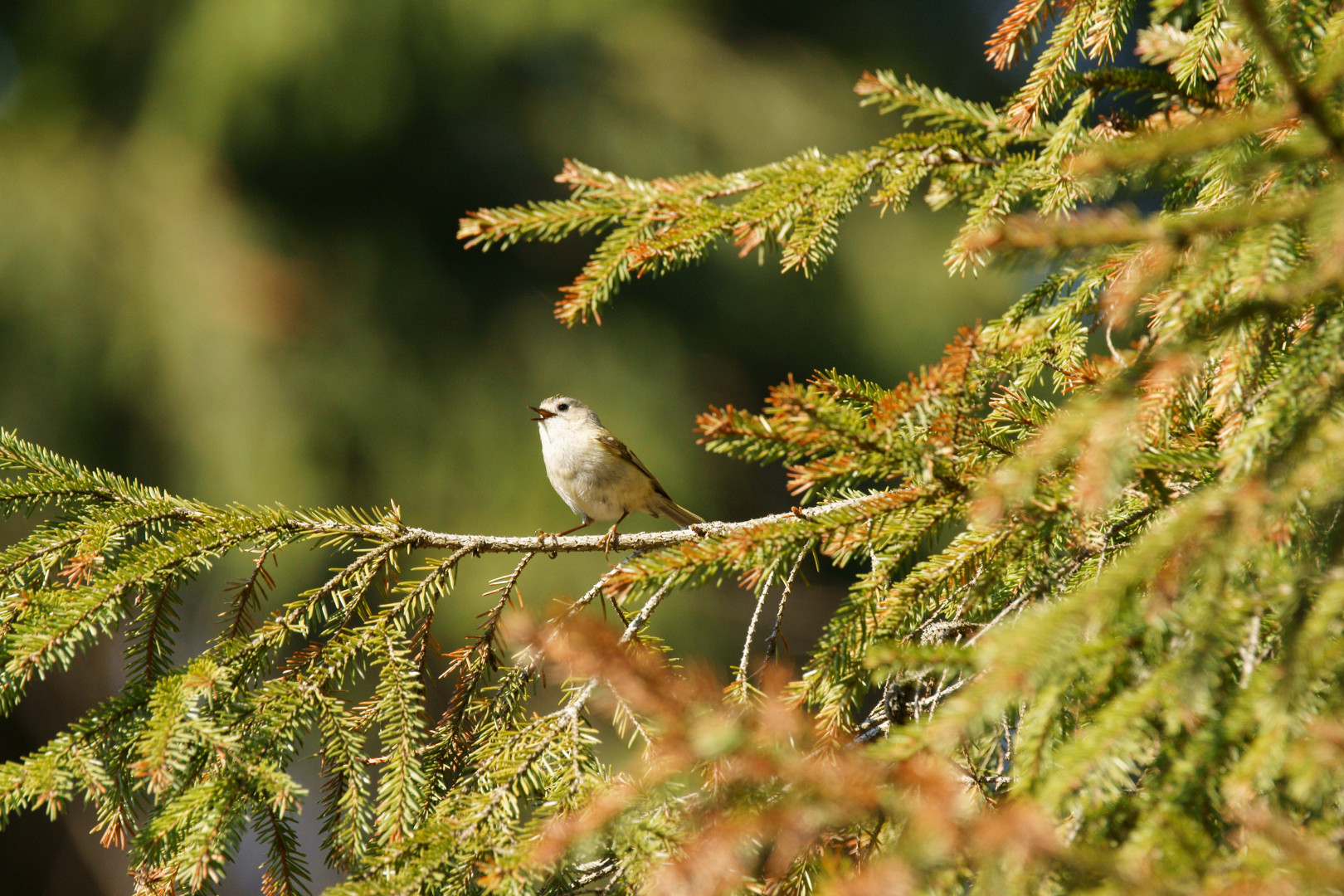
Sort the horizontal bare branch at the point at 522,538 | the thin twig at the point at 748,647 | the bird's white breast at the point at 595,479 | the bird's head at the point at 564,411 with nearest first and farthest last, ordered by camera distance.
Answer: the thin twig at the point at 748,647
the horizontal bare branch at the point at 522,538
the bird's white breast at the point at 595,479
the bird's head at the point at 564,411

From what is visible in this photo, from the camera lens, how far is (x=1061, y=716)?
3.49ft

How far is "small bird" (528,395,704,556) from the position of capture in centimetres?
335

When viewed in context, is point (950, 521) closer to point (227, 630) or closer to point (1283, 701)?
point (1283, 701)

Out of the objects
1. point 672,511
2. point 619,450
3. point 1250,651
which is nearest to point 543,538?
point 1250,651

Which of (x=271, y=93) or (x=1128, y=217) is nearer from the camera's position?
(x=1128, y=217)

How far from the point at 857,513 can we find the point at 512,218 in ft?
2.74

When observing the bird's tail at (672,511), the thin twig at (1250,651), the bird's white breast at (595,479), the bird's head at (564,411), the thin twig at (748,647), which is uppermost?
the thin twig at (1250,651)

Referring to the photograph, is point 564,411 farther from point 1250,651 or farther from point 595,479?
point 1250,651

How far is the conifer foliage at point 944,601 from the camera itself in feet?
2.63

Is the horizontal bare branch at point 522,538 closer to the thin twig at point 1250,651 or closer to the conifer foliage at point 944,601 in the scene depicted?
the conifer foliage at point 944,601

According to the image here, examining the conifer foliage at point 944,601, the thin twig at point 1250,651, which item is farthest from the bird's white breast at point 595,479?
the thin twig at point 1250,651

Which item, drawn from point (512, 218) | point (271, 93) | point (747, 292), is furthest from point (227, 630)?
point (747, 292)

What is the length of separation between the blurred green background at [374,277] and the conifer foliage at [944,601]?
316 cm

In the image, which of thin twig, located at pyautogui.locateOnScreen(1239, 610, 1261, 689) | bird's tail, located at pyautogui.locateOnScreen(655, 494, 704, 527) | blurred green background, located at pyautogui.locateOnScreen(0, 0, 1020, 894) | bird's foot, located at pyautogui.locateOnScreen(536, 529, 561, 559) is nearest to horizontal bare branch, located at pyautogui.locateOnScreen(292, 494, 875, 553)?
bird's foot, located at pyautogui.locateOnScreen(536, 529, 561, 559)
